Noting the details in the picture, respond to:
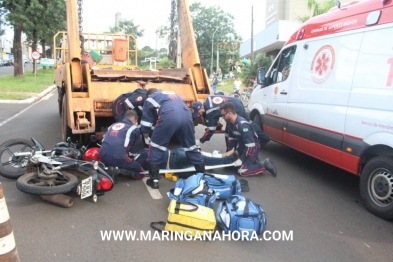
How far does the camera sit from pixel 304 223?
12.9 feet

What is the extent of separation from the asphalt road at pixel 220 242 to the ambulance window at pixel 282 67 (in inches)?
74.5

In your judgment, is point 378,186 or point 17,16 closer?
point 378,186

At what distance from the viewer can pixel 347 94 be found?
461cm

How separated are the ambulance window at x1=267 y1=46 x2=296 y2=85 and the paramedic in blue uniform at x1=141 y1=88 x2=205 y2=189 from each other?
237 centimetres

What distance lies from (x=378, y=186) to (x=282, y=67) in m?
2.97

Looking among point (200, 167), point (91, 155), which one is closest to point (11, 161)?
point (91, 155)

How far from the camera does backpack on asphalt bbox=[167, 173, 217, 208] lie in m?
3.84

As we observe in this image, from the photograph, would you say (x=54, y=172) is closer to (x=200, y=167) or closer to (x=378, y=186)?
(x=200, y=167)

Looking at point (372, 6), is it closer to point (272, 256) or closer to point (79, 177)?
point (272, 256)

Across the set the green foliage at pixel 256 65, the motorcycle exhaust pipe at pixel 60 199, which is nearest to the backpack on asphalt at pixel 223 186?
the motorcycle exhaust pipe at pixel 60 199

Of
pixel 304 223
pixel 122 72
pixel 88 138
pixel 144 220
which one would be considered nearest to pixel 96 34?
pixel 122 72

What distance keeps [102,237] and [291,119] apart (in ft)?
12.3

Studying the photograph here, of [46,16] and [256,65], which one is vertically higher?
[46,16]

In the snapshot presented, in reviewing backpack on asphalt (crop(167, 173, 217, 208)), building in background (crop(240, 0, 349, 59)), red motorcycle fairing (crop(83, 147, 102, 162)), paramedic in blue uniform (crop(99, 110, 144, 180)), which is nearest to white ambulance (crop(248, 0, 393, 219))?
backpack on asphalt (crop(167, 173, 217, 208))
